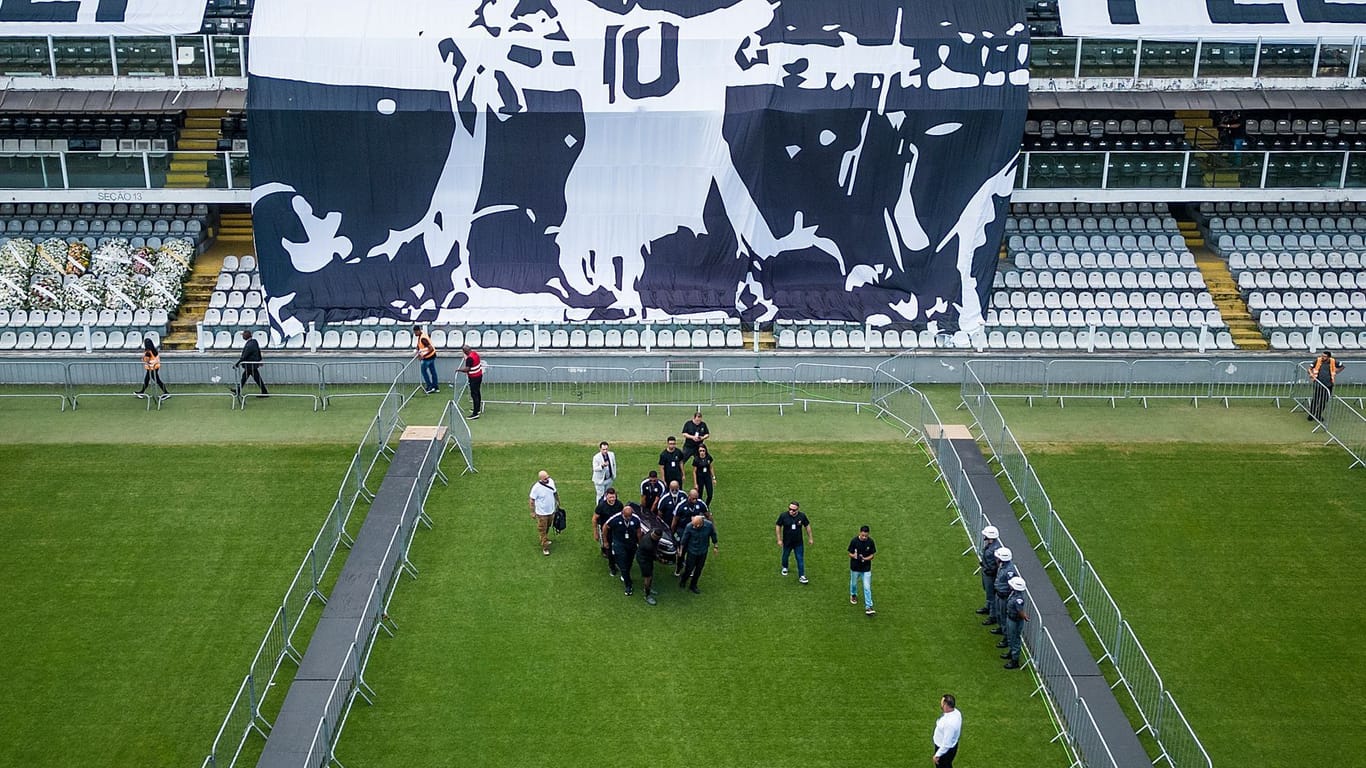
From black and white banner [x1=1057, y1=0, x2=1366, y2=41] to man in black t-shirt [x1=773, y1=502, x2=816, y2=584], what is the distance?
14.2 metres

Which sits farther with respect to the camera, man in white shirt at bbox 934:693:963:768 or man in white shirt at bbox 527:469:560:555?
man in white shirt at bbox 527:469:560:555

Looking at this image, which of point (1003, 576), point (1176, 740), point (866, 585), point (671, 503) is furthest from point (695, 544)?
point (1176, 740)

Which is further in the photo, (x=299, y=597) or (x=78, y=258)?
(x=78, y=258)

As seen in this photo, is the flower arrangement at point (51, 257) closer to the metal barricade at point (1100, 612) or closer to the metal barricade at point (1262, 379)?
the metal barricade at point (1100, 612)

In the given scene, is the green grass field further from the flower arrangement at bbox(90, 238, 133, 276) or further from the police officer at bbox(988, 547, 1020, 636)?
the flower arrangement at bbox(90, 238, 133, 276)

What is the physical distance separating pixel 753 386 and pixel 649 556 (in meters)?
8.54

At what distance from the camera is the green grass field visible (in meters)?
17.7

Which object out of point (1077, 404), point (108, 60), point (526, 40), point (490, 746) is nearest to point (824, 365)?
point (1077, 404)

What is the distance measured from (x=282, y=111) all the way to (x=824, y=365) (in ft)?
38.0

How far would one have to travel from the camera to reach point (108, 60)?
29.9 metres

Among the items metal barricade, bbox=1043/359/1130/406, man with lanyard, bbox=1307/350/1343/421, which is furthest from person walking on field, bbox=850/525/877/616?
man with lanyard, bbox=1307/350/1343/421

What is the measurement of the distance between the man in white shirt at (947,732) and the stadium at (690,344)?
1.93 m

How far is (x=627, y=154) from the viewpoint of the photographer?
29.2 m

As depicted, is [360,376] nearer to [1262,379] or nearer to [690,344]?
[690,344]
